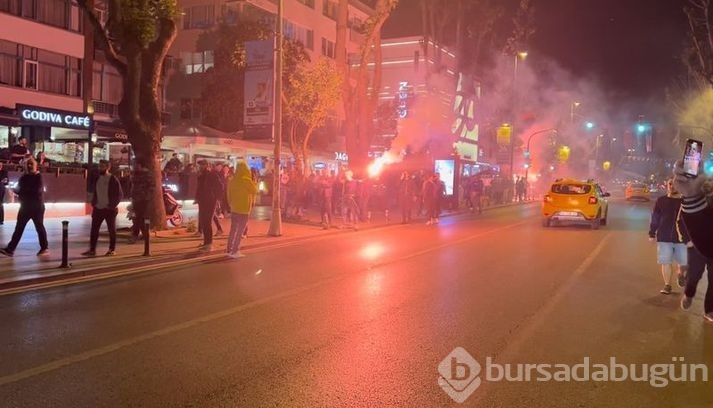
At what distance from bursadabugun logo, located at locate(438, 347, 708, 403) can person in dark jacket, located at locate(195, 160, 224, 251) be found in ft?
26.7

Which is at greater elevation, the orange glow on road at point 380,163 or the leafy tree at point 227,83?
the leafy tree at point 227,83

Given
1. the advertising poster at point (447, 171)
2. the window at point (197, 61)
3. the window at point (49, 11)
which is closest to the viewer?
the window at point (49, 11)

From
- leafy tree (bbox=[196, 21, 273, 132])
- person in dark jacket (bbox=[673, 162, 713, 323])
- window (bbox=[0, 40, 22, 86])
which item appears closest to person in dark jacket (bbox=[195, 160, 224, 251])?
person in dark jacket (bbox=[673, 162, 713, 323])

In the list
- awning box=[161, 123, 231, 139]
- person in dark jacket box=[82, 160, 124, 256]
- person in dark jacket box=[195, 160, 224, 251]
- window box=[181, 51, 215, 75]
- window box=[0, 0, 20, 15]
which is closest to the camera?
person in dark jacket box=[82, 160, 124, 256]

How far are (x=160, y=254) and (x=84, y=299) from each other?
3.93m

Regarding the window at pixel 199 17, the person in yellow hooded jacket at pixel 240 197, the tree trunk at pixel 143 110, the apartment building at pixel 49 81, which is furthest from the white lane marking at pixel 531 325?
the window at pixel 199 17

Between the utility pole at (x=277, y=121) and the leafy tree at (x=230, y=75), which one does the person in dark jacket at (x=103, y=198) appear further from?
the leafy tree at (x=230, y=75)

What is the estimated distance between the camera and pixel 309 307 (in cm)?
759

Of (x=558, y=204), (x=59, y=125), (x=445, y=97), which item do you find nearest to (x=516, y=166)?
(x=445, y=97)

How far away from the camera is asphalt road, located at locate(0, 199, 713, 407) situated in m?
4.65

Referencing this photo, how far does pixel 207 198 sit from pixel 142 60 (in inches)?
169

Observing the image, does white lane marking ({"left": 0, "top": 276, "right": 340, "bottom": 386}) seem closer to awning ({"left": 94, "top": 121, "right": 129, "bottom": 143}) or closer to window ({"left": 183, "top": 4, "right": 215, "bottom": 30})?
awning ({"left": 94, "top": 121, "right": 129, "bottom": 143})

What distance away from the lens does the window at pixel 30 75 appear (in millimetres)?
24906

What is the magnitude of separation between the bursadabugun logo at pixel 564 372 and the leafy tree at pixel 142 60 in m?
11.1
